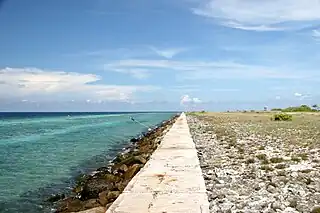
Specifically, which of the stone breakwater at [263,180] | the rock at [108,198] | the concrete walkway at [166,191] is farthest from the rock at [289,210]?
the rock at [108,198]

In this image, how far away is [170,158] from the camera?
13273mm

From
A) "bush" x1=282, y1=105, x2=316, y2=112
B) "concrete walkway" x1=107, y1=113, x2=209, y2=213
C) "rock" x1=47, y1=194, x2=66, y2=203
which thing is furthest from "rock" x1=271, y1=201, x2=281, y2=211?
"bush" x1=282, y1=105, x2=316, y2=112

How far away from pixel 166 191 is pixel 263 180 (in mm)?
2691

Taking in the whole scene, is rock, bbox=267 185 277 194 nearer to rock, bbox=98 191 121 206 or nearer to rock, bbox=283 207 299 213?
rock, bbox=283 207 299 213

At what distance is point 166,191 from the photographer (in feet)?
27.7

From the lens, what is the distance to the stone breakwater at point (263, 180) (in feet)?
25.3

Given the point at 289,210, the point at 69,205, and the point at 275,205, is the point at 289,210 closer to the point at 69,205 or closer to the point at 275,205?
the point at 275,205

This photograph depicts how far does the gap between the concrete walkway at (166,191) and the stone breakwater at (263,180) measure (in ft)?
1.05

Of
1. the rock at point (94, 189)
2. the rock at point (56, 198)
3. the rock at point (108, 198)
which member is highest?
the rock at point (108, 198)

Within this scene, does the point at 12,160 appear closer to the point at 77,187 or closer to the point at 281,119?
the point at 77,187

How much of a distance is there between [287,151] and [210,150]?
279 cm

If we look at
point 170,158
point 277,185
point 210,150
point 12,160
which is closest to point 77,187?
point 170,158

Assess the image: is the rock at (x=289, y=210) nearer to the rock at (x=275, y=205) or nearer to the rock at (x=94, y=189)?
the rock at (x=275, y=205)

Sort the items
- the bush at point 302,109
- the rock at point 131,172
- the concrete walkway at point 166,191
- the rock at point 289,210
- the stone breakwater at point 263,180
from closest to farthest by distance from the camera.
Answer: the concrete walkway at point 166,191
the rock at point 289,210
the stone breakwater at point 263,180
the rock at point 131,172
the bush at point 302,109
